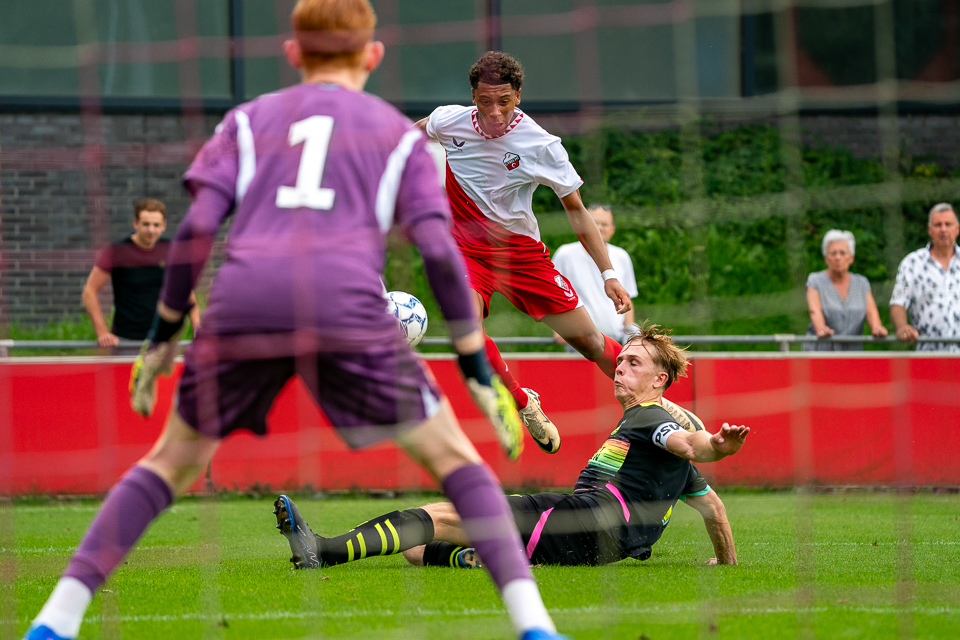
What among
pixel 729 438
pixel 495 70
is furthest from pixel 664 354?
pixel 495 70

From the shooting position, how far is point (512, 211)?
16.5 feet

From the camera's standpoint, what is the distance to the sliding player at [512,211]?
4801mm

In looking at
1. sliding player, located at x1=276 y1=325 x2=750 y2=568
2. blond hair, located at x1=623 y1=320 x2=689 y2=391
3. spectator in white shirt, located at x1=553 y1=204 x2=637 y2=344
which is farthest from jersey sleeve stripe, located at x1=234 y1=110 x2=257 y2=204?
spectator in white shirt, located at x1=553 y1=204 x2=637 y2=344

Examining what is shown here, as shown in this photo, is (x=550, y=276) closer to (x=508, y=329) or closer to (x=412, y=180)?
(x=412, y=180)

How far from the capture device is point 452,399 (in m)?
7.72

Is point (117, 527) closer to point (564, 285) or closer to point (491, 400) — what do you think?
point (491, 400)

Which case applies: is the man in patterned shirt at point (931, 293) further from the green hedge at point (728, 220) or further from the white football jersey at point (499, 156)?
the white football jersey at point (499, 156)

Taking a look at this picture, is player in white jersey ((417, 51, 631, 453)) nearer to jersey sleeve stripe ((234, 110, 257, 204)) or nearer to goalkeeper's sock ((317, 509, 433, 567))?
goalkeeper's sock ((317, 509, 433, 567))

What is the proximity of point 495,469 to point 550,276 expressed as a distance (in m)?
2.86

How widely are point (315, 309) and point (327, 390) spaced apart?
0.23 meters

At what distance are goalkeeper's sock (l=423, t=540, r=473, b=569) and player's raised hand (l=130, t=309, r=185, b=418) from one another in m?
1.95

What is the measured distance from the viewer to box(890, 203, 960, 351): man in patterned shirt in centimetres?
723

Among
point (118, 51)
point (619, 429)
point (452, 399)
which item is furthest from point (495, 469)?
point (118, 51)

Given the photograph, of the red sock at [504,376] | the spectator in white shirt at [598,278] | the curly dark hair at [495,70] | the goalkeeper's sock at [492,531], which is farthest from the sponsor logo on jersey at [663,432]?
the spectator in white shirt at [598,278]
